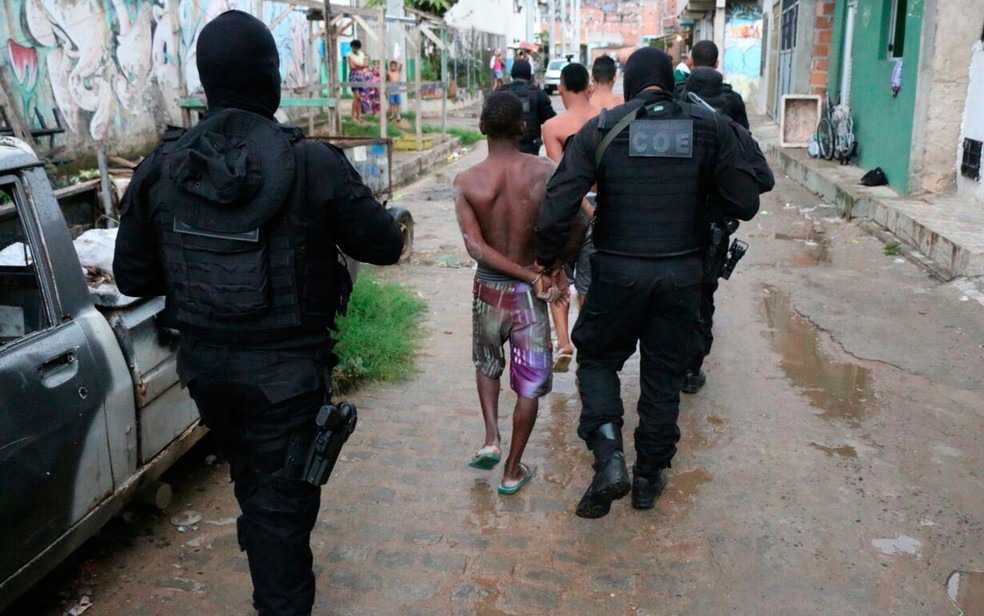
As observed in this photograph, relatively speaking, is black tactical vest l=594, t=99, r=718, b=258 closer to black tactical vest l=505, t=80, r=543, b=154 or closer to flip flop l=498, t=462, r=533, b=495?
flip flop l=498, t=462, r=533, b=495

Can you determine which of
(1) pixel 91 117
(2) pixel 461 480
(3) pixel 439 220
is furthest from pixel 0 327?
(1) pixel 91 117

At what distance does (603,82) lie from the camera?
6.13 meters

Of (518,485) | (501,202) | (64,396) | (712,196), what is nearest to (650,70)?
(712,196)

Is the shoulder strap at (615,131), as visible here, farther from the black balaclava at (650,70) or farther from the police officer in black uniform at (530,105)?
the police officer in black uniform at (530,105)

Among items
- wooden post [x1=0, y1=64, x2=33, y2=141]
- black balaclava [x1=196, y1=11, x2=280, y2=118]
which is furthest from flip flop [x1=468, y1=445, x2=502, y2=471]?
wooden post [x1=0, y1=64, x2=33, y2=141]

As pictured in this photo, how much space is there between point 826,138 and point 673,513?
10723mm

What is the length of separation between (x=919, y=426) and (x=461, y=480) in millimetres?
2416

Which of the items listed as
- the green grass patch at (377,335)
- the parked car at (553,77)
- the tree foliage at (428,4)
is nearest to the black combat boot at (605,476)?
the green grass patch at (377,335)

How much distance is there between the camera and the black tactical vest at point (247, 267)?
8.16 ft

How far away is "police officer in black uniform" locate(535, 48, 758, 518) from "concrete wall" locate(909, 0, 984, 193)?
21.1 ft

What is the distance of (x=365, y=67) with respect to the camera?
66.2 feet

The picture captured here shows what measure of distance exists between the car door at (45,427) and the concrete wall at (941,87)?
852 centimetres

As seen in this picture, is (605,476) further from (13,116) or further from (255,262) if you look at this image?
(13,116)

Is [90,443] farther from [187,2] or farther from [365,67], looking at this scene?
[365,67]
